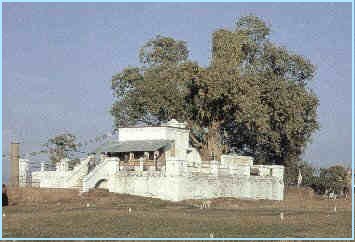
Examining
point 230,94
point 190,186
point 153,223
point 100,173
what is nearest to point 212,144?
point 230,94

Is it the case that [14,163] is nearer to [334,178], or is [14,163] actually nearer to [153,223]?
[153,223]

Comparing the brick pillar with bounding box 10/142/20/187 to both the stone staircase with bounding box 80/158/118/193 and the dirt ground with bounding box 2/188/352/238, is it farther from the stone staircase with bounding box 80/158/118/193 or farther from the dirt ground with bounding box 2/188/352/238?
the dirt ground with bounding box 2/188/352/238

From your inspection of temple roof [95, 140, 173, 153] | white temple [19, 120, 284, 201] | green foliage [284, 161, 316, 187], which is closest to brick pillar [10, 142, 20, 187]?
white temple [19, 120, 284, 201]

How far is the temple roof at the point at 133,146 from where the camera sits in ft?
174

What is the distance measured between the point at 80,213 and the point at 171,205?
10630mm

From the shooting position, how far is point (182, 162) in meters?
47.6

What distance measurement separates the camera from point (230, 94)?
185 ft

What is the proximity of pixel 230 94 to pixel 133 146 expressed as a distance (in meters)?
7.62

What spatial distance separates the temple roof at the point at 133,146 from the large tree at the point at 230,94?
5643 mm

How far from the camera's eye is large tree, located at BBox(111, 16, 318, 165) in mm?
56844

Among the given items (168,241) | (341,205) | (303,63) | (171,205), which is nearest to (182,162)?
(171,205)

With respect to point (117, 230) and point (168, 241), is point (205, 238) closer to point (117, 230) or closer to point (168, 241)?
point (168, 241)

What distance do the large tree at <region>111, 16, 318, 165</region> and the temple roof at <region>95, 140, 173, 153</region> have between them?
5643 millimetres

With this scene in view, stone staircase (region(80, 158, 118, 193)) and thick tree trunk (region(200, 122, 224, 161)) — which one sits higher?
thick tree trunk (region(200, 122, 224, 161))
